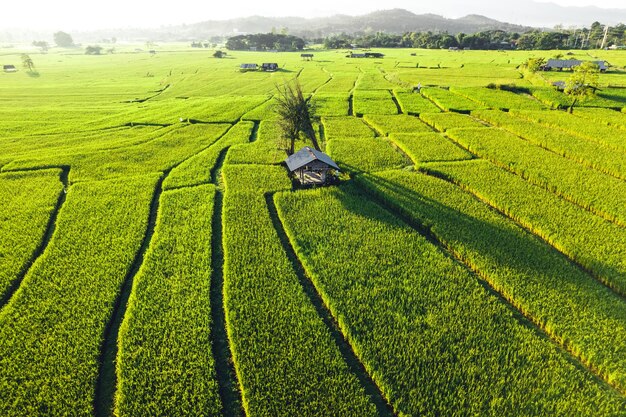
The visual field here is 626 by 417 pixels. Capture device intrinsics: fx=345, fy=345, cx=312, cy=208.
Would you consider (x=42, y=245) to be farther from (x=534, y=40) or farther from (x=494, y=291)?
(x=534, y=40)

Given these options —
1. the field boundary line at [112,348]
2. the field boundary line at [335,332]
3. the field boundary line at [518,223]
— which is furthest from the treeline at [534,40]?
the field boundary line at [112,348]

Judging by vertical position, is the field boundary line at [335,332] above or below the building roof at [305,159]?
below

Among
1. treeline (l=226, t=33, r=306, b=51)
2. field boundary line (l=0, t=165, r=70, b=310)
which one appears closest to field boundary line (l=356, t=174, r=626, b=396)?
field boundary line (l=0, t=165, r=70, b=310)

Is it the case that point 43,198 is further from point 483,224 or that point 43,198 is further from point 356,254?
point 483,224

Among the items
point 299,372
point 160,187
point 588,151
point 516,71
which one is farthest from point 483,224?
point 516,71

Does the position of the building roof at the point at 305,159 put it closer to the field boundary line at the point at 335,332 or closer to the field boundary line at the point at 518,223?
the field boundary line at the point at 335,332

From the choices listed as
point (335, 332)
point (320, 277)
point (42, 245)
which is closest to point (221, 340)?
point (335, 332)
